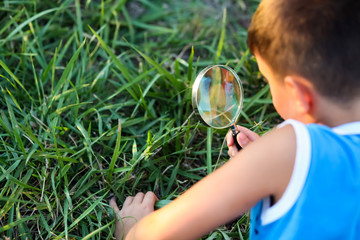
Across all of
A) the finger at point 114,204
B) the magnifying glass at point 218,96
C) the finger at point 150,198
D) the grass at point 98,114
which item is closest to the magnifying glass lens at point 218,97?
the magnifying glass at point 218,96

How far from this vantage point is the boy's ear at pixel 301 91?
1.47 metres

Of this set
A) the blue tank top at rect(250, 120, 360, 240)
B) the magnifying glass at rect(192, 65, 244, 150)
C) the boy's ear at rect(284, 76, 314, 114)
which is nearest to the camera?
the blue tank top at rect(250, 120, 360, 240)

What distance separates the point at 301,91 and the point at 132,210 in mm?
862

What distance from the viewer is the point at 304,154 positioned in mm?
1354

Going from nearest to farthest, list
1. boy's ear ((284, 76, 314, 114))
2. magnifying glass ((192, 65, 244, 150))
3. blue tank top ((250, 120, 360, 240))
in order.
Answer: blue tank top ((250, 120, 360, 240))
boy's ear ((284, 76, 314, 114))
magnifying glass ((192, 65, 244, 150))

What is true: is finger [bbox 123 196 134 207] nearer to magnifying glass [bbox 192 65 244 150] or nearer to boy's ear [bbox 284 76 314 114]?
magnifying glass [bbox 192 65 244 150]

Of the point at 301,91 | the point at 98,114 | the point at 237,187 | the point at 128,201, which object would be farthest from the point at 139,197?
the point at 301,91

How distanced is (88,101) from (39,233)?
696 millimetres

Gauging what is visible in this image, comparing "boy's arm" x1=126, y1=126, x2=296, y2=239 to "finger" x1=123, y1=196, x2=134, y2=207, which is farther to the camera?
"finger" x1=123, y1=196, x2=134, y2=207

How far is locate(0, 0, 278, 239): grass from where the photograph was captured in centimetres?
197

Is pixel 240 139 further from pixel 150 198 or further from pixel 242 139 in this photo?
pixel 150 198

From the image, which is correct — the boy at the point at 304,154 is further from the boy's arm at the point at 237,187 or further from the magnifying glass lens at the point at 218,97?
the magnifying glass lens at the point at 218,97

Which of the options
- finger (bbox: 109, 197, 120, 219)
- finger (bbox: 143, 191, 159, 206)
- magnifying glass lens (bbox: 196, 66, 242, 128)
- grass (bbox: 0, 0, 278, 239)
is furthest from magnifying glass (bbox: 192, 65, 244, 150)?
finger (bbox: 109, 197, 120, 219)

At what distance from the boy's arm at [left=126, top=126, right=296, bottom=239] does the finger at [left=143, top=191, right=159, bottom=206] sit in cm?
46
